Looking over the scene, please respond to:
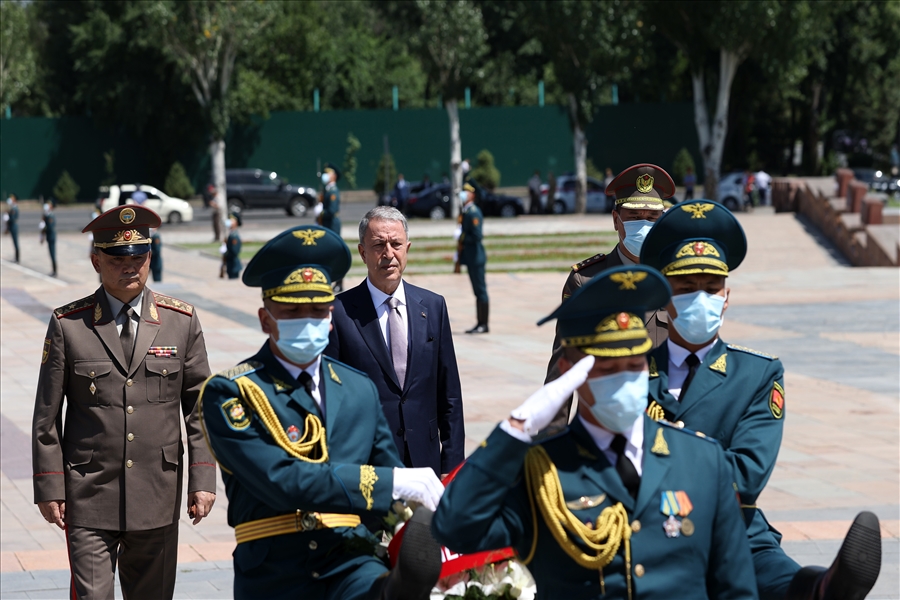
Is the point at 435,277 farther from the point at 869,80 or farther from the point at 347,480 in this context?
the point at 869,80

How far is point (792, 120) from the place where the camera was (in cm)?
5591

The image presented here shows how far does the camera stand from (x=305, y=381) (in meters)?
3.84

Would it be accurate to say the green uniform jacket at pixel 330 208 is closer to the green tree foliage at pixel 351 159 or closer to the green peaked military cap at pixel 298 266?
the green peaked military cap at pixel 298 266

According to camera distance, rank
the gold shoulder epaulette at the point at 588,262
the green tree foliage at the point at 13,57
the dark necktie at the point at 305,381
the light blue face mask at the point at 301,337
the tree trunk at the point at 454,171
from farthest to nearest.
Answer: the green tree foliage at the point at 13,57
the tree trunk at the point at 454,171
the gold shoulder epaulette at the point at 588,262
the dark necktie at the point at 305,381
the light blue face mask at the point at 301,337

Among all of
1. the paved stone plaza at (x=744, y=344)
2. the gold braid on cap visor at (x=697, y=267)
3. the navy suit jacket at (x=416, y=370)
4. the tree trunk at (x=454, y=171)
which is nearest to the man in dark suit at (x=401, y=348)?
the navy suit jacket at (x=416, y=370)

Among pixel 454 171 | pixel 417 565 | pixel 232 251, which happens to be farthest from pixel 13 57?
pixel 417 565

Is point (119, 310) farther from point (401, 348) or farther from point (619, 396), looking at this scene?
point (619, 396)

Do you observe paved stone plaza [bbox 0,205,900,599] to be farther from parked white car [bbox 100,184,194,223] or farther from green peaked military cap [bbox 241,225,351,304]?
parked white car [bbox 100,184,194,223]

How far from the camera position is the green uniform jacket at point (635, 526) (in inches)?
121

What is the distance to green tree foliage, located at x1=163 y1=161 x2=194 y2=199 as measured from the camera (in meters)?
50.3

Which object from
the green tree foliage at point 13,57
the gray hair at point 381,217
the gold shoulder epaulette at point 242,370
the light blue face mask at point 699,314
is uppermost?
the green tree foliage at point 13,57

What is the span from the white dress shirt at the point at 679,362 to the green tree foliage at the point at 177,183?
4801 cm

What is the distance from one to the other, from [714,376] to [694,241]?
0.48 meters

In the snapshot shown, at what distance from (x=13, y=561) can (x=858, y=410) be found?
813 centimetres
